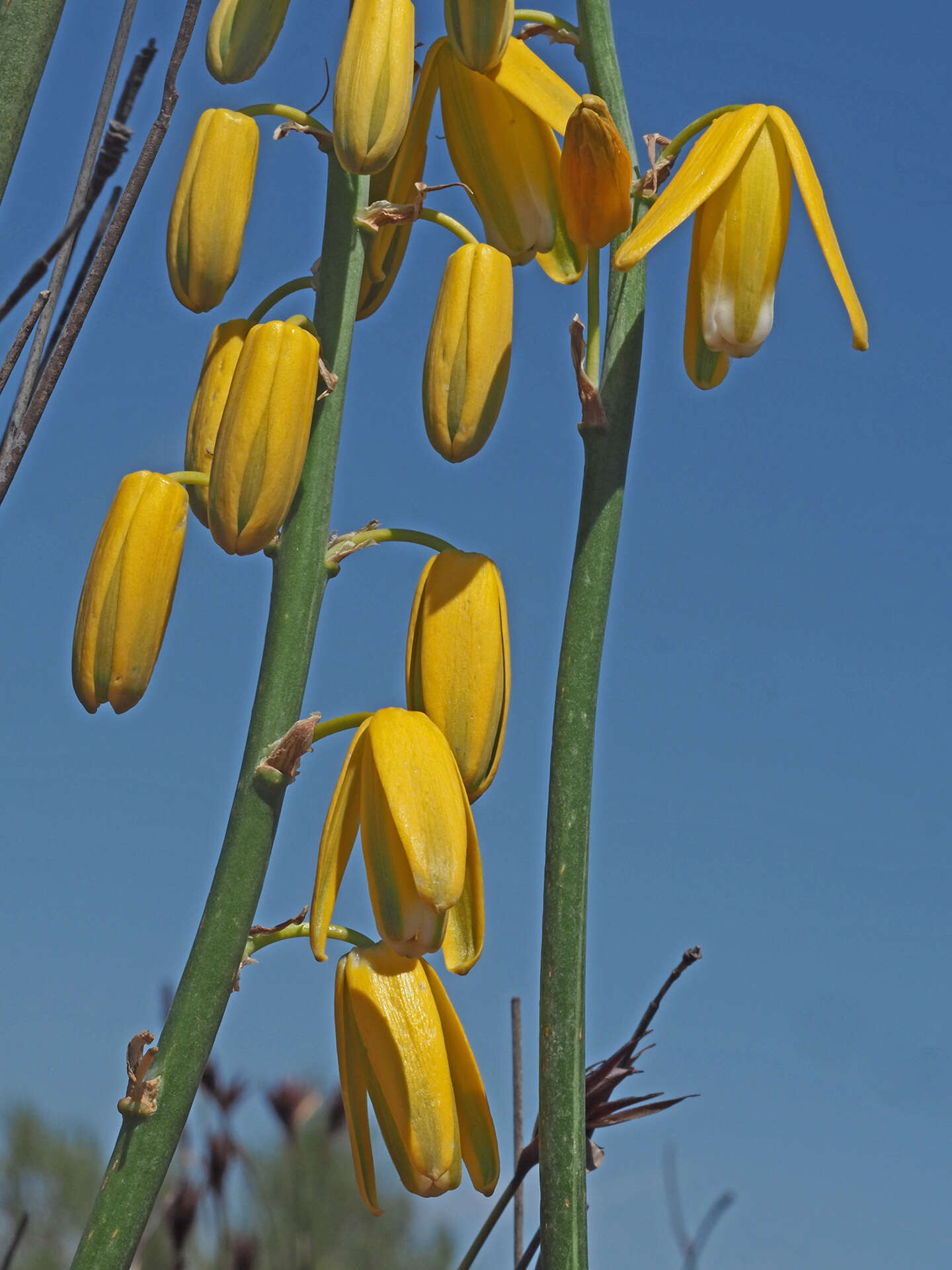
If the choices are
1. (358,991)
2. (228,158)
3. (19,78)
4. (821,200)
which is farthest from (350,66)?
(358,991)

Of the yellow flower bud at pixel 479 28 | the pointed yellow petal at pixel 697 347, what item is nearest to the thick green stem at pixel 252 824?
the yellow flower bud at pixel 479 28

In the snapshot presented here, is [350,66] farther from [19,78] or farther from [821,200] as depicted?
[821,200]

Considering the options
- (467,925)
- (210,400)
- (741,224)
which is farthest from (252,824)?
(741,224)

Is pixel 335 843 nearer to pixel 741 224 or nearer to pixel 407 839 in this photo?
pixel 407 839

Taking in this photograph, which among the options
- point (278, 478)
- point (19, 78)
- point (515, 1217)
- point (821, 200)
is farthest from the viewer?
point (515, 1217)

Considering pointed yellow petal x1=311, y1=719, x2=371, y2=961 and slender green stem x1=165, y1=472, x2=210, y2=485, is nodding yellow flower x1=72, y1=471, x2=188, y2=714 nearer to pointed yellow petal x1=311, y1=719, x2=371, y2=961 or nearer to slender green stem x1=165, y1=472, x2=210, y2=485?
slender green stem x1=165, y1=472, x2=210, y2=485

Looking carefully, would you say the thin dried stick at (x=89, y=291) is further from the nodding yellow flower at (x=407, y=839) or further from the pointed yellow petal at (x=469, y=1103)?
the pointed yellow petal at (x=469, y=1103)
